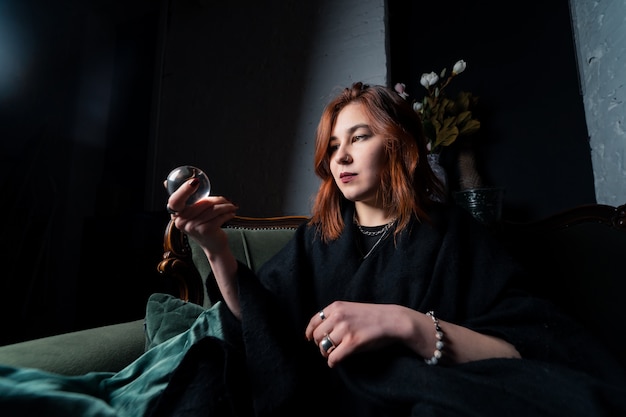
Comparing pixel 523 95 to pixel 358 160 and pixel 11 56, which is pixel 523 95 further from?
pixel 11 56

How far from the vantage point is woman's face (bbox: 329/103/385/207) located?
2.29 feet

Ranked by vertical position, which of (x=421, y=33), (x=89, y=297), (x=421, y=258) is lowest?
(x=89, y=297)

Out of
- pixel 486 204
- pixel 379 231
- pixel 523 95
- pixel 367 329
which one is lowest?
pixel 367 329

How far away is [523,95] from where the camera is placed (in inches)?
57.3

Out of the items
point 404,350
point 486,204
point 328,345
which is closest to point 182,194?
point 328,345

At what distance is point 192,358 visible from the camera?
Result: 51cm

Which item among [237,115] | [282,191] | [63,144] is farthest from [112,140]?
[282,191]

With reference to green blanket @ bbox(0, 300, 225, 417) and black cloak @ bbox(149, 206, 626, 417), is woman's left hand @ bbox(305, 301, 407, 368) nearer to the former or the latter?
black cloak @ bbox(149, 206, 626, 417)

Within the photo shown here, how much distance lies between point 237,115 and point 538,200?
1559 mm

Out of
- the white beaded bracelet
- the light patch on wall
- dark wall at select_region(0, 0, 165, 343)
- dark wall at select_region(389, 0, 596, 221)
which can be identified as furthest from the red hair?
the light patch on wall

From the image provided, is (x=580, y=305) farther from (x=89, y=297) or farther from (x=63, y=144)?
(x=63, y=144)

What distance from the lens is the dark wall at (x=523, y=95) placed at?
1.36 m

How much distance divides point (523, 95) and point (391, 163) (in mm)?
1121

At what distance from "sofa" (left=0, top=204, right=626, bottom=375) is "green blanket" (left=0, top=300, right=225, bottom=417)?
0.06m
